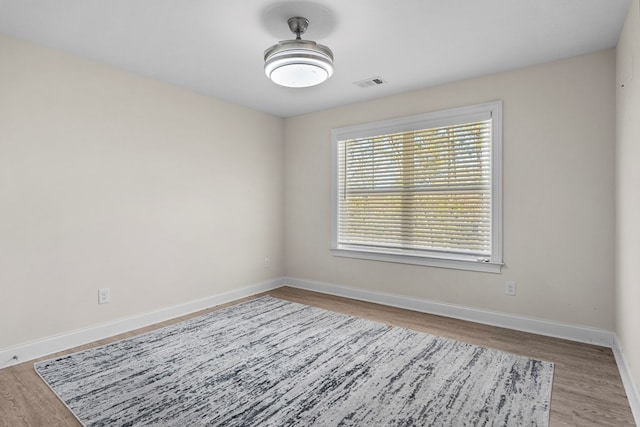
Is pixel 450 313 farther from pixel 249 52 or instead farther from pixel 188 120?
pixel 188 120

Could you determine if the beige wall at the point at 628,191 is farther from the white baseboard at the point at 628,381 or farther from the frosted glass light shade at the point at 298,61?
the frosted glass light shade at the point at 298,61

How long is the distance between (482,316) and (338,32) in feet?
9.71

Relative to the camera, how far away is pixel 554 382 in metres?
2.31

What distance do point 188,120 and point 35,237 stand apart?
72.9 inches

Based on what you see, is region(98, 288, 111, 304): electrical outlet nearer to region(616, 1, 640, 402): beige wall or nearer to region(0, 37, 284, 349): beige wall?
region(0, 37, 284, 349): beige wall

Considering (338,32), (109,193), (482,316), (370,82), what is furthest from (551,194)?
(109,193)

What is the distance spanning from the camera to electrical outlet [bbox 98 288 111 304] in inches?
124

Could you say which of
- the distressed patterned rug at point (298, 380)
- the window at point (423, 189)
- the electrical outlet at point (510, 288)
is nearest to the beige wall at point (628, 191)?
the distressed patterned rug at point (298, 380)

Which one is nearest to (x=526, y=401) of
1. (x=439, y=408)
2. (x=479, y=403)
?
(x=479, y=403)

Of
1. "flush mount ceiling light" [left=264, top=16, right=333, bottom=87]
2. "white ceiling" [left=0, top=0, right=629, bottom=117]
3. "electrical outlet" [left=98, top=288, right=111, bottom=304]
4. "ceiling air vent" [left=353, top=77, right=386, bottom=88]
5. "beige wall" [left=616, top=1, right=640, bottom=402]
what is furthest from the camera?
"ceiling air vent" [left=353, top=77, right=386, bottom=88]

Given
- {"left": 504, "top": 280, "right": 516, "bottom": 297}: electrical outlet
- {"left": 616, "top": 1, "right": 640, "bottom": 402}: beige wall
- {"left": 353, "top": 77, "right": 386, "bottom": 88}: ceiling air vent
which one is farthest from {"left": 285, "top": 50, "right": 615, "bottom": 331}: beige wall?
{"left": 353, "top": 77, "right": 386, "bottom": 88}: ceiling air vent

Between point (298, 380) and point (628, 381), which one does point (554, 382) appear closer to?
point (628, 381)

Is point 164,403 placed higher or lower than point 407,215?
lower

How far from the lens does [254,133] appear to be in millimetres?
4703
